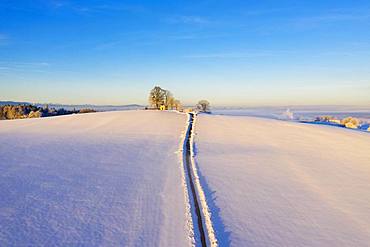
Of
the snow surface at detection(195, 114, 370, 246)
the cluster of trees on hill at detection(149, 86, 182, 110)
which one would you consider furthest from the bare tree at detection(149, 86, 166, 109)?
the snow surface at detection(195, 114, 370, 246)

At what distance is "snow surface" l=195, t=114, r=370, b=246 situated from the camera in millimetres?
6344

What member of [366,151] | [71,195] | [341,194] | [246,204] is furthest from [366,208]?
[366,151]

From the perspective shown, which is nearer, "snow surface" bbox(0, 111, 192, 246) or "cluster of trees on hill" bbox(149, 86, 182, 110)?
"snow surface" bbox(0, 111, 192, 246)

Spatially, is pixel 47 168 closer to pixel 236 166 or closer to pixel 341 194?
pixel 236 166

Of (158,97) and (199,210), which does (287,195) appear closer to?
(199,210)

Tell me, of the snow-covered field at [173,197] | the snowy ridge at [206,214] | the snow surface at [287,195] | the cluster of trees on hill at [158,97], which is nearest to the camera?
the snowy ridge at [206,214]

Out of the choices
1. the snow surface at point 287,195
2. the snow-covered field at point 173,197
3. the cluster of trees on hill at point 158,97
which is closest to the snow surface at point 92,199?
the snow-covered field at point 173,197

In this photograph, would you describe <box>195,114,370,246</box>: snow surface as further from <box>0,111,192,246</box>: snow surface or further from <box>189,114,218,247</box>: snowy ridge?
<box>0,111,192,246</box>: snow surface

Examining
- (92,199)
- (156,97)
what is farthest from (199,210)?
(156,97)

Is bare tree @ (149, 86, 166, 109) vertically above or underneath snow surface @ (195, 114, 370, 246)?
above

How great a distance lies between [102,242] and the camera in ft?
19.1

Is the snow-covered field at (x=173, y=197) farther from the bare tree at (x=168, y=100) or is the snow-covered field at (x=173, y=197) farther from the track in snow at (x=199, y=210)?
the bare tree at (x=168, y=100)

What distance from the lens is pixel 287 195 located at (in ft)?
29.0

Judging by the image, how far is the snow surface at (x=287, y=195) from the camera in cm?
634
